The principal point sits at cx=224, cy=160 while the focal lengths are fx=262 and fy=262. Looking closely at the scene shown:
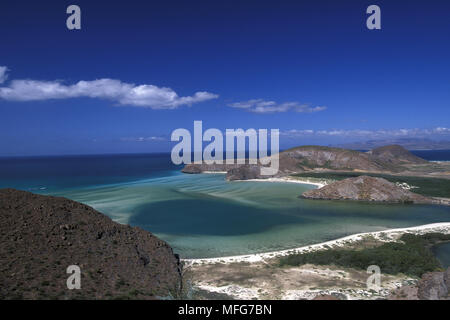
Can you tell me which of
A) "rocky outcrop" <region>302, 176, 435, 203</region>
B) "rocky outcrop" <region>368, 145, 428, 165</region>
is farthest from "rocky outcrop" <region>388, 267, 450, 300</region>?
"rocky outcrop" <region>368, 145, 428, 165</region>

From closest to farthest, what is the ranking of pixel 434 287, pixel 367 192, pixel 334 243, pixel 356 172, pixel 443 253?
pixel 434 287 < pixel 443 253 < pixel 334 243 < pixel 367 192 < pixel 356 172

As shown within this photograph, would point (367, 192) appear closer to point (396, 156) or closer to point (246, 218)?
point (246, 218)

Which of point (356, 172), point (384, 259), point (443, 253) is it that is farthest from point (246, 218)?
point (356, 172)

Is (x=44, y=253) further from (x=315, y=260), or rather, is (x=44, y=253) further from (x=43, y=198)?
(x=315, y=260)

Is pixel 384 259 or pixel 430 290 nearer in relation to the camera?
pixel 430 290

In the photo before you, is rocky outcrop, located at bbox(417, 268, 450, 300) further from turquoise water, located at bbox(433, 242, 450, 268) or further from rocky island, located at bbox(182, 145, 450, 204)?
rocky island, located at bbox(182, 145, 450, 204)

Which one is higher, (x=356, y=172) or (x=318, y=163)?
(x=318, y=163)
